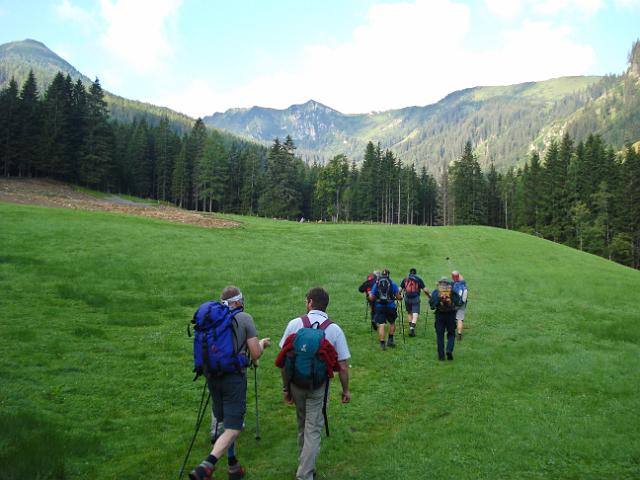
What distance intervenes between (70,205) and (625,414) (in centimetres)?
4500

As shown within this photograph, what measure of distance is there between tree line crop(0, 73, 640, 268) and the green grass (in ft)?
153

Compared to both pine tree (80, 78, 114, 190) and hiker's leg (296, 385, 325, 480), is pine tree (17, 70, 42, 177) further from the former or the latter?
hiker's leg (296, 385, 325, 480)

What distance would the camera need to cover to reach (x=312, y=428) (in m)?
6.78

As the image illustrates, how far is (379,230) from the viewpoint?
148 feet

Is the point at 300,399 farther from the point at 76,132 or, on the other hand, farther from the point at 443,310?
the point at 76,132

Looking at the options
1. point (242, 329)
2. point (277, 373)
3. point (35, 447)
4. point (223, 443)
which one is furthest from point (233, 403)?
point (277, 373)

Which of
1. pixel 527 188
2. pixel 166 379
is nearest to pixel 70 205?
pixel 166 379

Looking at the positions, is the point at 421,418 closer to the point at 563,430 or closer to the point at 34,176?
the point at 563,430

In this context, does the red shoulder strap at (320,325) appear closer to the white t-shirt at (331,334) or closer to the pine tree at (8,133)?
the white t-shirt at (331,334)

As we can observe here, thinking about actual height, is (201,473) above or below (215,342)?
below

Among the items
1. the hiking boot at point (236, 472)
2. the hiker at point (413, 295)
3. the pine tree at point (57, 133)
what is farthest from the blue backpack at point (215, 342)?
the pine tree at point (57, 133)

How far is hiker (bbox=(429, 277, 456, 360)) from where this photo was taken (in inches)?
540

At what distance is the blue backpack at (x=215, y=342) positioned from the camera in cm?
668

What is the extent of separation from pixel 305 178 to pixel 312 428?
113513 millimetres
